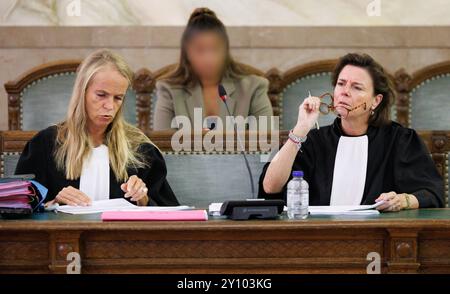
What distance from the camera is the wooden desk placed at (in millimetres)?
2764

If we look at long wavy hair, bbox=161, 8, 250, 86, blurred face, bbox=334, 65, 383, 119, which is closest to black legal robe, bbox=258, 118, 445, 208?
blurred face, bbox=334, 65, 383, 119

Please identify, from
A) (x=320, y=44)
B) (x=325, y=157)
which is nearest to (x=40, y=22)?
(x=320, y=44)

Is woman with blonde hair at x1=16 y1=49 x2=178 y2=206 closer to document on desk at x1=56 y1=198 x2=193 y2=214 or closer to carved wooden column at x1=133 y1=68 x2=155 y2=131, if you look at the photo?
document on desk at x1=56 y1=198 x2=193 y2=214

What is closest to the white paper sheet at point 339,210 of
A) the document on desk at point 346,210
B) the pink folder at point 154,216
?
the document on desk at point 346,210

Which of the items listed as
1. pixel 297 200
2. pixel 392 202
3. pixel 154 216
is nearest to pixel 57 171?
pixel 154 216

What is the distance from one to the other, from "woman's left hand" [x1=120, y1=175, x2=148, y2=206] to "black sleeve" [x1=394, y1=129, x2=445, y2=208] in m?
1.04

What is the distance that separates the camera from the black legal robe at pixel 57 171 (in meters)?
3.72

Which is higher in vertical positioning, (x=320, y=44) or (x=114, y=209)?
(x=320, y=44)

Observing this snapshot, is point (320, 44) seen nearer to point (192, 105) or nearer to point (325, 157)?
point (192, 105)

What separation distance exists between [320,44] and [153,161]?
3132 mm

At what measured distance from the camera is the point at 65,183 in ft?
12.1

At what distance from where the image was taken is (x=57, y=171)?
12.2 feet
